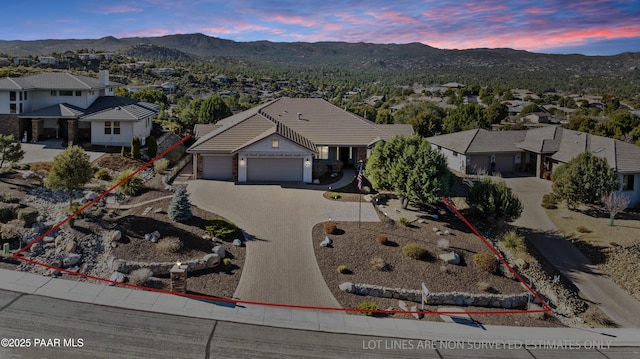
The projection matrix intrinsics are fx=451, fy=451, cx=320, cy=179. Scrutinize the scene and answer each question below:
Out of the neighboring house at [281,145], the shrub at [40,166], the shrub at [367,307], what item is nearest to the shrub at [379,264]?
the shrub at [367,307]

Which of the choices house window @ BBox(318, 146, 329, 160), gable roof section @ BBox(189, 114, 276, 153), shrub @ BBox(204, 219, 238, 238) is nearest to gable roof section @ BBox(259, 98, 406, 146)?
house window @ BBox(318, 146, 329, 160)

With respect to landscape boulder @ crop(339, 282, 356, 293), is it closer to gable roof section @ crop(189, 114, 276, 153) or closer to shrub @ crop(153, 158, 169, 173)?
gable roof section @ crop(189, 114, 276, 153)

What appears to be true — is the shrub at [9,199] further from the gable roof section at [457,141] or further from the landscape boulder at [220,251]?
the gable roof section at [457,141]

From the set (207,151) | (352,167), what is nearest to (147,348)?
(207,151)

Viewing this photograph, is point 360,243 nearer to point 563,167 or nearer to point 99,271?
point 99,271

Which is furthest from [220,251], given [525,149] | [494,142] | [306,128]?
[525,149]

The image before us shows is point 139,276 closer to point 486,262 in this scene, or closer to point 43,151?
point 486,262

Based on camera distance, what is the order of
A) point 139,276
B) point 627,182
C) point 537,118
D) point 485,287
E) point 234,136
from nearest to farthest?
point 139,276 < point 485,287 < point 234,136 < point 627,182 < point 537,118
